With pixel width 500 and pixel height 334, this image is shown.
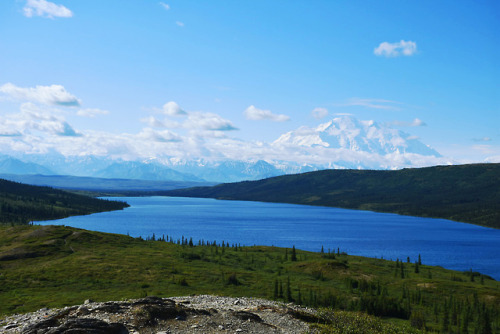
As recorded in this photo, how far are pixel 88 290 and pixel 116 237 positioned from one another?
71.8m

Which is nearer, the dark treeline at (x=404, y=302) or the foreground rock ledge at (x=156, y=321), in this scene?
the foreground rock ledge at (x=156, y=321)

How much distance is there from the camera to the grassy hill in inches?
2650

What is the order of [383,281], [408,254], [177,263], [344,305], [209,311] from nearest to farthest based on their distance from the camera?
[209,311] < [344,305] < [383,281] < [177,263] < [408,254]

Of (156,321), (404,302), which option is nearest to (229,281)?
(404,302)

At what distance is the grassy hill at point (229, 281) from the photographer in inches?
2650

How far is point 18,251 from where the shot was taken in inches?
4186

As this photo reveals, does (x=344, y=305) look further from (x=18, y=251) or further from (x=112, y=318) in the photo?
(x=18, y=251)

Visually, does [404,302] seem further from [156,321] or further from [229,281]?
[156,321]

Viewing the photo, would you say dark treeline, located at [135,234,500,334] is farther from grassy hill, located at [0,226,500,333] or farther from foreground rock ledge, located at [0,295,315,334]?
foreground rock ledge, located at [0,295,315,334]

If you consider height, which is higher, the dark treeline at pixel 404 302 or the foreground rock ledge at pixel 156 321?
the foreground rock ledge at pixel 156 321

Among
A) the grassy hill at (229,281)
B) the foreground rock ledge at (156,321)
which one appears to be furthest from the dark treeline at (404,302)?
the foreground rock ledge at (156,321)

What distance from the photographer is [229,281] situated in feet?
267

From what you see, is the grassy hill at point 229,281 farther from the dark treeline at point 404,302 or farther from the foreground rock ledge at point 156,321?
the foreground rock ledge at point 156,321

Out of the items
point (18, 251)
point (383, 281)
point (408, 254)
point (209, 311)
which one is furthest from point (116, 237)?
point (408, 254)
